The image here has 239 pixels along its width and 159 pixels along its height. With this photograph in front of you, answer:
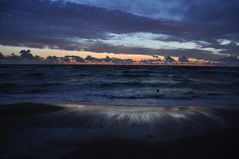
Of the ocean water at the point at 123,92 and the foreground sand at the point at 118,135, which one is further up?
the foreground sand at the point at 118,135

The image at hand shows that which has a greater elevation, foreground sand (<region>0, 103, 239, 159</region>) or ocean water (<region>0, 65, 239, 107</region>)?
foreground sand (<region>0, 103, 239, 159</region>)

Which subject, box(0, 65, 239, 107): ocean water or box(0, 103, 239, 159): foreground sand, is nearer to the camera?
box(0, 103, 239, 159): foreground sand

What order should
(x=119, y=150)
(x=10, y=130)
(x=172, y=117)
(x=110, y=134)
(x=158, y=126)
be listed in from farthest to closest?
(x=172, y=117), (x=158, y=126), (x=10, y=130), (x=110, y=134), (x=119, y=150)

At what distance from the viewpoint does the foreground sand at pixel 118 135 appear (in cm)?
415

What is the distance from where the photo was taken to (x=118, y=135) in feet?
17.2

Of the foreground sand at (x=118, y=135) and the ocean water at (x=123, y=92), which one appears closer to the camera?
the foreground sand at (x=118, y=135)

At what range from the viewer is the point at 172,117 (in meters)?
7.20

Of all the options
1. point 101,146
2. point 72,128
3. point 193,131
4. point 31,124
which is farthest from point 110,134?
point 31,124

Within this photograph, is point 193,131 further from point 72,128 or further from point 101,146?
point 72,128

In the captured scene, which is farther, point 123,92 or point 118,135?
point 123,92

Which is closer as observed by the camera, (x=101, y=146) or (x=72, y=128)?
(x=101, y=146)

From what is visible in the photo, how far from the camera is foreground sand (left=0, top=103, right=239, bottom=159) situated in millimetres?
4152

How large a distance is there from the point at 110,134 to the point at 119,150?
42.1 inches

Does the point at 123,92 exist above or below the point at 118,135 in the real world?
below
